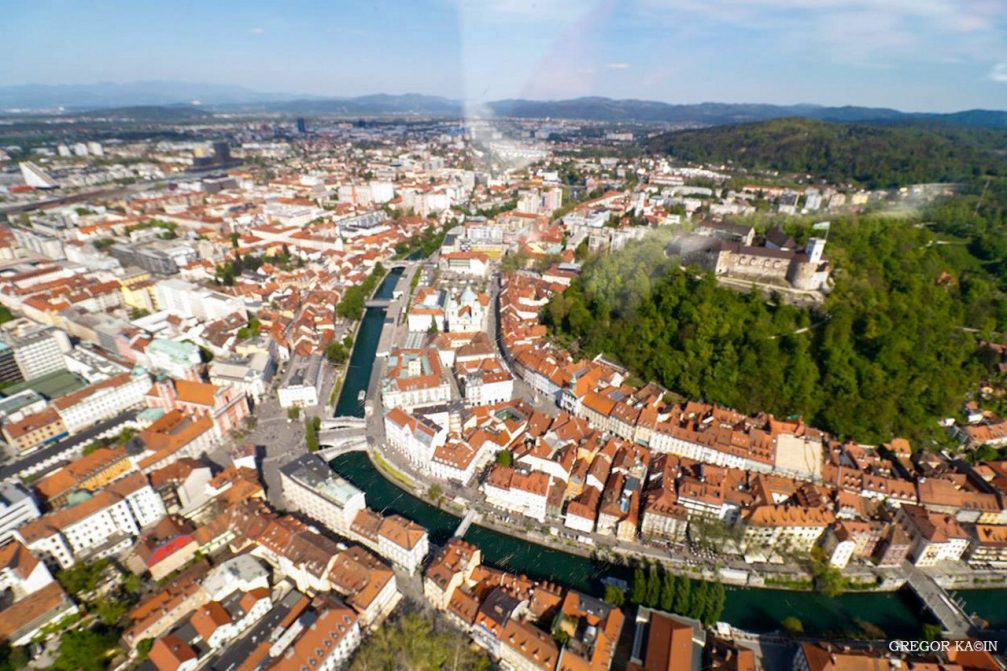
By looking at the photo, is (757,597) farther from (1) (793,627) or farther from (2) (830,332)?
(2) (830,332)

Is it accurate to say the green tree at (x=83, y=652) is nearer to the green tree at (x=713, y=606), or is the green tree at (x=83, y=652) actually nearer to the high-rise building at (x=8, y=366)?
the green tree at (x=713, y=606)

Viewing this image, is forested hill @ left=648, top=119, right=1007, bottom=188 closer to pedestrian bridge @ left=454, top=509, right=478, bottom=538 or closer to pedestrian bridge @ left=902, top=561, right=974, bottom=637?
pedestrian bridge @ left=902, top=561, right=974, bottom=637

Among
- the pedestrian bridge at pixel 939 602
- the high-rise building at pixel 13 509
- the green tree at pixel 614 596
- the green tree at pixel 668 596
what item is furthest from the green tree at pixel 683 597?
the high-rise building at pixel 13 509

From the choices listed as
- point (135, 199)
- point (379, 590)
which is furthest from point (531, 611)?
point (135, 199)

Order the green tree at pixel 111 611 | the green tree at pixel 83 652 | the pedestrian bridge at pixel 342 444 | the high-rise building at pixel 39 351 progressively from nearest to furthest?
the green tree at pixel 83 652
the green tree at pixel 111 611
the pedestrian bridge at pixel 342 444
the high-rise building at pixel 39 351

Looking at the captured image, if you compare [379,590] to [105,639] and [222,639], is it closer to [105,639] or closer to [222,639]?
[222,639]

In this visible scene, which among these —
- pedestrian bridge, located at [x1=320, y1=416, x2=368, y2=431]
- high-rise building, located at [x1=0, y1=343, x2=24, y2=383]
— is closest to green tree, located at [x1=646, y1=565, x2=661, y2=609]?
pedestrian bridge, located at [x1=320, y1=416, x2=368, y2=431]
